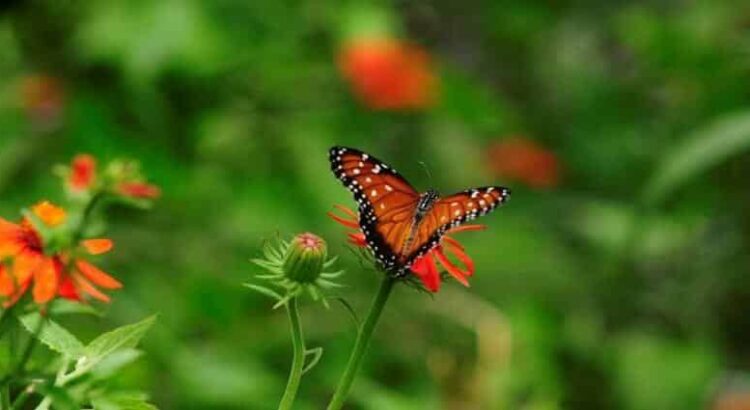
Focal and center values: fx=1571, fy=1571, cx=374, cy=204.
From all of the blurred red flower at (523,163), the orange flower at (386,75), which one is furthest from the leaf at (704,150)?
the blurred red flower at (523,163)

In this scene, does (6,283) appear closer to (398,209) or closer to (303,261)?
(303,261)

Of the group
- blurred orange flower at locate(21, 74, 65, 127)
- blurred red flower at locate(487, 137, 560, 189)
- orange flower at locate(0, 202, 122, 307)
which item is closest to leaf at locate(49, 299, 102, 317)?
orange flower at locate(0, 202, 122, 307)

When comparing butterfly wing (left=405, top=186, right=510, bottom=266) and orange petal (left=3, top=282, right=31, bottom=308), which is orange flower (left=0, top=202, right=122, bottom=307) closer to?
orange petal (left=3, top=282, right=31, bottom=308)

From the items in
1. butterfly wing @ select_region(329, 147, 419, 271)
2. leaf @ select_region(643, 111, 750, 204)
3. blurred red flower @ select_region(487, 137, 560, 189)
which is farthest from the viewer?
blurred red flower @ select_region(487, 137, 560, 189)

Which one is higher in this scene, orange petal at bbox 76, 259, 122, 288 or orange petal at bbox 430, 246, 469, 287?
orange petal at bbox 430, 246, 469, 287

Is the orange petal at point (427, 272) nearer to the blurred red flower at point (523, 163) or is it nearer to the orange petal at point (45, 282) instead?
the orange petal at point (45, 282)

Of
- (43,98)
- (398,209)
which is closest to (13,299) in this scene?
(398,209)

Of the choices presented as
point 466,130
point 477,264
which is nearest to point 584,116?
point 466,130
